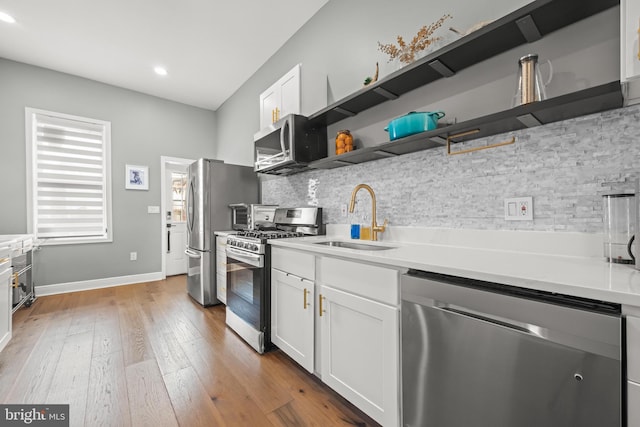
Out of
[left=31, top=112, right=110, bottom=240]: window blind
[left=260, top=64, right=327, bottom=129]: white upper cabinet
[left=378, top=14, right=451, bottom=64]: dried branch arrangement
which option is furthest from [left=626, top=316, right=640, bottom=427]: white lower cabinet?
[left=31, top=112, right=110, bottom=240]: window blind

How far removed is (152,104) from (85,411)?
4452 millimetres

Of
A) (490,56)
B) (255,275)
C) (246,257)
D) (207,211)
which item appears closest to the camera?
(490,56)

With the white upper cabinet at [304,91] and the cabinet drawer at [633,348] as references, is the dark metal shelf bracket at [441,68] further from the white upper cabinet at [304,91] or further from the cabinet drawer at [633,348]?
the cabinet drawer at [633,348]

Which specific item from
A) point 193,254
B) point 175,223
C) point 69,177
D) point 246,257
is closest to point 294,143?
point 246,257

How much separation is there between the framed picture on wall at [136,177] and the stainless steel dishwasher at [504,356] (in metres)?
4.60

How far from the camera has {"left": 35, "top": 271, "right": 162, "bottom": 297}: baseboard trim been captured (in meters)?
3.72

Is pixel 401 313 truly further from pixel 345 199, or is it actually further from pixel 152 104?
pixel 152 104

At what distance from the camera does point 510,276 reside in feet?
2.81

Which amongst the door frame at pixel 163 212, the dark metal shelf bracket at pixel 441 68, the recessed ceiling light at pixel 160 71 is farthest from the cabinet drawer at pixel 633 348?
the door frame at pixel 163 212

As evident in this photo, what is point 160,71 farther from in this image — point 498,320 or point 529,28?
point 498,320

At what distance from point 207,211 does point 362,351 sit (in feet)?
8.64

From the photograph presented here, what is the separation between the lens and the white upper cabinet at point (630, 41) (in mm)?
891

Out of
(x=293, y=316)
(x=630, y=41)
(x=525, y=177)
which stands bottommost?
(x=293, y=316)

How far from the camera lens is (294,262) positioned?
1873 mm
